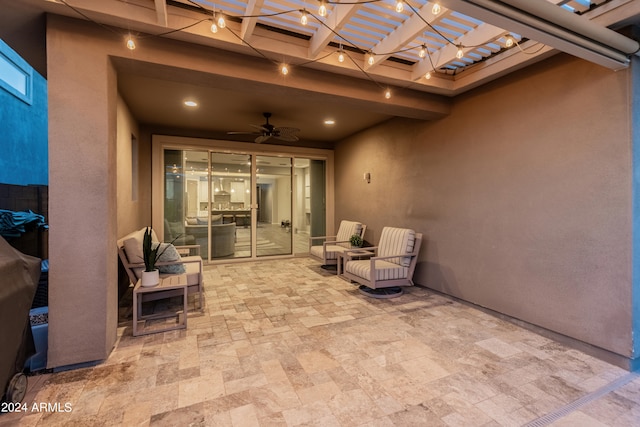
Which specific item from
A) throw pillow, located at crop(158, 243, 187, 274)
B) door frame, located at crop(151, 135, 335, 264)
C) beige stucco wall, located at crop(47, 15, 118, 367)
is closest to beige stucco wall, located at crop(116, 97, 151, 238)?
door frame, located at crop(151, 135, 335, 264)

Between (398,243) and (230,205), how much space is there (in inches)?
154

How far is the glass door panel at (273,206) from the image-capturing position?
21.4 ft

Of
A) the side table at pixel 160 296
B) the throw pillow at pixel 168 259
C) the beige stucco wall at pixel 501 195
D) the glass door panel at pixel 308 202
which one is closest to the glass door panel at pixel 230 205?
the glass door panel at pixel 308 202

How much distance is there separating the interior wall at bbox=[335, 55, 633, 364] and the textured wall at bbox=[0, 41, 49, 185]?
617 centimetres

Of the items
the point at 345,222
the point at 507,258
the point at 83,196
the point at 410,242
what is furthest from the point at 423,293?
the point at 83,196

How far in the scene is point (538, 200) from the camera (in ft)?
9.34

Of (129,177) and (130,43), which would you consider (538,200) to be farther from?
(129,177)

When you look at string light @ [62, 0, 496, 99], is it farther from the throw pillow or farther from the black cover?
the throw pillow

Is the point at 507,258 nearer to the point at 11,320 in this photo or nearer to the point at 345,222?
the point at 345,222

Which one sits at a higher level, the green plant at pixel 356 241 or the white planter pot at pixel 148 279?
the green plant at pixel 356 241

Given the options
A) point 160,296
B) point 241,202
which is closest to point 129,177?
point 160,296

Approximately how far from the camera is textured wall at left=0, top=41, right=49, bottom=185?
480 cm

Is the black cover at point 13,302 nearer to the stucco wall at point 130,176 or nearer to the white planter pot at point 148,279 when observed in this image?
the white planter pot at point 148,279

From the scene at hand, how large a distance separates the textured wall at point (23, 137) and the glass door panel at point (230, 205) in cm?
270
